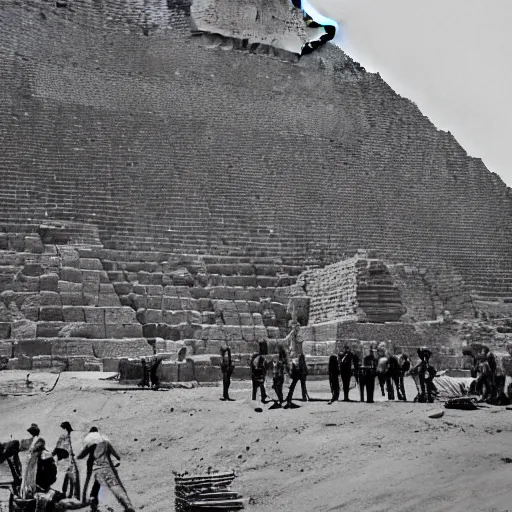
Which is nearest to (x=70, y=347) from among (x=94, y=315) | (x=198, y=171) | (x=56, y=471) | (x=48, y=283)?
(x=94, y=315)

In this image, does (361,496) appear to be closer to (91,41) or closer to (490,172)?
(490,172)

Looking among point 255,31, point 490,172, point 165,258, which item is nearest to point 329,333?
point 165,258

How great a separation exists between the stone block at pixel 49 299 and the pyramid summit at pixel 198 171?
0.04 meters

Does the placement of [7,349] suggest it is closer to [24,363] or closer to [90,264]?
[24,363]

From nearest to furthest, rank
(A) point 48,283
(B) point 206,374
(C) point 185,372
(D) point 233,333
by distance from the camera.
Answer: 1. (C) point 185,372
2. (B) point 206,374
3. (A) point 48,283
4. (D) point 233,333

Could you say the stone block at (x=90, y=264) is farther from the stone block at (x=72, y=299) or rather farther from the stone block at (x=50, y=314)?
the stone block at (x=50, y=314)

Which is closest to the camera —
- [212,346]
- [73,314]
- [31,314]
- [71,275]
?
[31,314]

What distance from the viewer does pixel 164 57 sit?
4066 cm

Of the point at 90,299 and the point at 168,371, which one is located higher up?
the point at 90,299

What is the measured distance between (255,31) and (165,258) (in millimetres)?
21699

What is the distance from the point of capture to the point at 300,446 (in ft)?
42.7

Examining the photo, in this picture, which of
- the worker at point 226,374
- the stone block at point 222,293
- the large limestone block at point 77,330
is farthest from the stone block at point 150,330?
the worker at point 226,374

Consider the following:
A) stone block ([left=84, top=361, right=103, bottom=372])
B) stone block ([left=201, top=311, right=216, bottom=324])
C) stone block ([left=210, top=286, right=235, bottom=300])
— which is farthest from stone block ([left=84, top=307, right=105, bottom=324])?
stone block ([left=210, top=286, right=235, bottom=300])

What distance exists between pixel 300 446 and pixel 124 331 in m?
10.7
